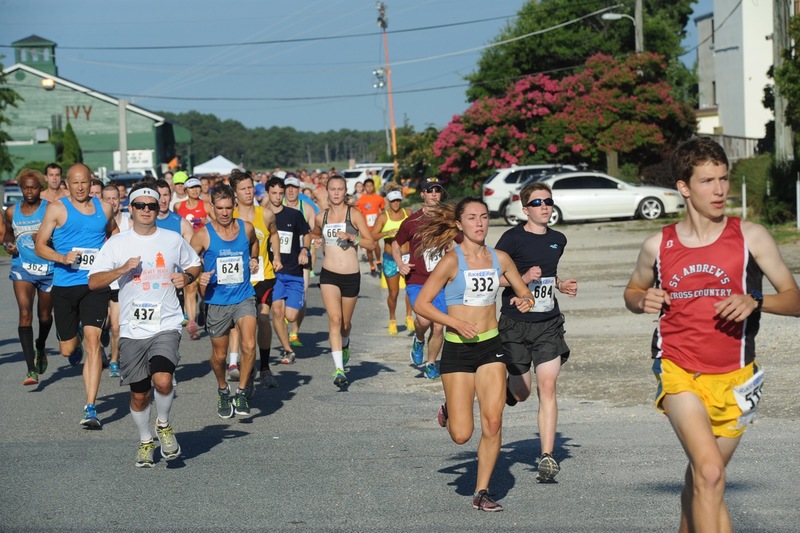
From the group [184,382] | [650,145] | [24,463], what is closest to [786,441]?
[24,463]

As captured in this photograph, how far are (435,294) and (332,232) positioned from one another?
5354 mm

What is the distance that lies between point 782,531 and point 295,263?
Result: 795 centimetres

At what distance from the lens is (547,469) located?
285 inches

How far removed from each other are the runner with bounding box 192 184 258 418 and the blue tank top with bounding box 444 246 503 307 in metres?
3.31

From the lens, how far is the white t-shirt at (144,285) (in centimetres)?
813

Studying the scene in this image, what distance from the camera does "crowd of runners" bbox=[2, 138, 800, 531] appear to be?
516 cm

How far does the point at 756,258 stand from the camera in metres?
5.13

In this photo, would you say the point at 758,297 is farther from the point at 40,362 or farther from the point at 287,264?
the point at 40,362

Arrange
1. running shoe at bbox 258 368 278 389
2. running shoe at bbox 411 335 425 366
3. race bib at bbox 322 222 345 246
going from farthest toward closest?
race bib at bbox 322 222 345 246 < running shoe at bbox 411 335 425 366 < running shoe at bbox 258 368 278 389

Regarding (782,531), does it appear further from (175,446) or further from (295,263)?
(295,263)

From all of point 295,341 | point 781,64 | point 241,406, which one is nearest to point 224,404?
point 241,406

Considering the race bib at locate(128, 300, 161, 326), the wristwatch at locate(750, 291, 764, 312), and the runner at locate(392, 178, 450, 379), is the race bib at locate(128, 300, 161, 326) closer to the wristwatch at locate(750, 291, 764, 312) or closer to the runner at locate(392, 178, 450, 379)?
the runner at locate(392, 178, 450, 379)

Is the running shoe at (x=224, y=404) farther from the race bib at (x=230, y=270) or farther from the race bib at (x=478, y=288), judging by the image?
the race bib at (x=478, y=288)

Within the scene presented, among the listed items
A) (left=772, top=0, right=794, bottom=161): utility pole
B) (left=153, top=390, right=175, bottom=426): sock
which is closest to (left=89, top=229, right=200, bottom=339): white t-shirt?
(left=153, top=390, right=175, bottom=426): sock
